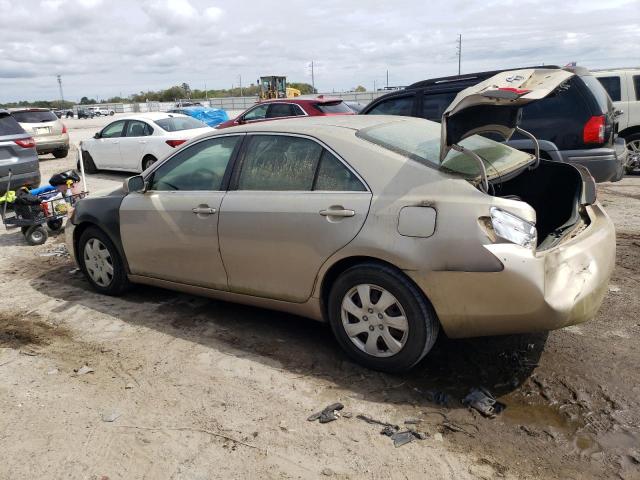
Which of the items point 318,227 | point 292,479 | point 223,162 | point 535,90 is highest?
point 535,90

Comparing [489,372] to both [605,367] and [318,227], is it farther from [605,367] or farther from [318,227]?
[318,227]

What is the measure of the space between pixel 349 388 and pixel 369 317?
1.49ft

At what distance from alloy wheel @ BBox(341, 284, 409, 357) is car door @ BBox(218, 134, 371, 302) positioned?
1.05 ft

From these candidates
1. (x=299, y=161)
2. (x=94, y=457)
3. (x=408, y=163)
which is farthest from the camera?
(x=299, y=161)

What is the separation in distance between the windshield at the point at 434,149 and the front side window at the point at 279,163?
40cm

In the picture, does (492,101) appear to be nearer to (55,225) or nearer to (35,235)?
(35,235)

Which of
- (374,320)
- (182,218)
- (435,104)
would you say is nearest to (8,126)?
(182,218)

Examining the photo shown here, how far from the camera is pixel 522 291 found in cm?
289

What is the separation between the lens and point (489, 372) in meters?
3.46

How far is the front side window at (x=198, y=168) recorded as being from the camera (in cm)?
418

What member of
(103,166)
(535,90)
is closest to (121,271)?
(535,90)

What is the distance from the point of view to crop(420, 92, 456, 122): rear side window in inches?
298

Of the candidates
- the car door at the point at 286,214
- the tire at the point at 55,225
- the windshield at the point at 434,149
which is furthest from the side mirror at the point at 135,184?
the tire at the point at 55,225

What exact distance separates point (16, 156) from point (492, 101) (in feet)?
26.2
